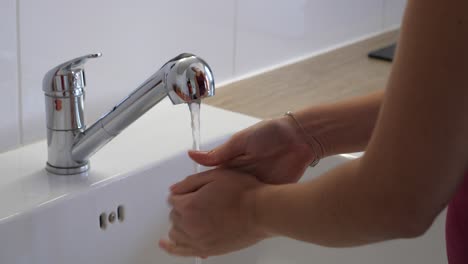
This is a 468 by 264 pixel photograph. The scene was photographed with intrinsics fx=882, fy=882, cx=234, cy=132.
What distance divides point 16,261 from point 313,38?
0.82 m

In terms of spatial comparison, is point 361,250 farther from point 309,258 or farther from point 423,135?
point 423,135

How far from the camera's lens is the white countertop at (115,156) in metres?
0.95

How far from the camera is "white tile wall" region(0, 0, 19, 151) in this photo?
1011 mm

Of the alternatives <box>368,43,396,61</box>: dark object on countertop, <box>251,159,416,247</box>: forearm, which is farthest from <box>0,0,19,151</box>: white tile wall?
<box>368,43,396,61</box>: dark object on countertop

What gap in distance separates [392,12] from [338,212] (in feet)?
4.07

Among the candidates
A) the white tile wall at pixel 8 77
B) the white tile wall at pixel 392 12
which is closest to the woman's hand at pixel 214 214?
the white tile wall at pixel 8 77

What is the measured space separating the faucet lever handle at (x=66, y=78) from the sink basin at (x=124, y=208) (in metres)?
0.11

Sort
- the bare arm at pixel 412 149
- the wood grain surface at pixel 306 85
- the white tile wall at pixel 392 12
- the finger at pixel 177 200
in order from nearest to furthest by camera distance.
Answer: the bare arm at pixel 412 149
the finger at pixel 177 200
the wood grain surface at pixel 306 85
the white tile wall at pixel 392 12

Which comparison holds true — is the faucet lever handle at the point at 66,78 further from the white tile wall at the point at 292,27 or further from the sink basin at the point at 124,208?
the white tile wall at the point at 292,27

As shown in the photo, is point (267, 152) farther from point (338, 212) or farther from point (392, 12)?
point (392, 12)

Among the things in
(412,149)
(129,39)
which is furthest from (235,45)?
(412,149)

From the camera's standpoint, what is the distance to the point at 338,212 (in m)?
0.64

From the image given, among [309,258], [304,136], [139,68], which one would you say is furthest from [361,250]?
[139,68]

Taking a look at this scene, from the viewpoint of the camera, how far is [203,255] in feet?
2.71
